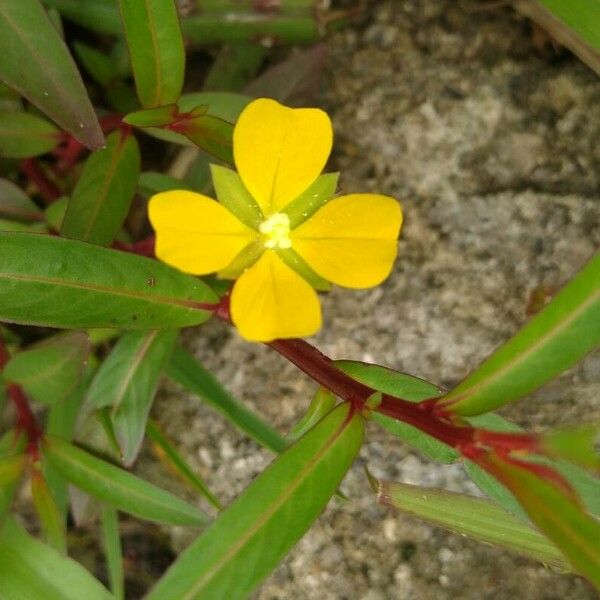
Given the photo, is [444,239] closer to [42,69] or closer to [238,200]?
[238,200]

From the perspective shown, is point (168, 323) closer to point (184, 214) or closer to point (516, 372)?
point (184, 214)

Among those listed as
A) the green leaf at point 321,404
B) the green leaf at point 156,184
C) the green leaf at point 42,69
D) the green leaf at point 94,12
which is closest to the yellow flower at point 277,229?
the green leaf at point 321,404

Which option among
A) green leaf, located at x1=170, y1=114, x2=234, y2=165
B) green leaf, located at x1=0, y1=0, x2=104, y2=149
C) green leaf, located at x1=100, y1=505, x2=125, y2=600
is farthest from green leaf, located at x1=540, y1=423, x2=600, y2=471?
green leaf, located at x1=100, y1=505, x2=125, y2=600

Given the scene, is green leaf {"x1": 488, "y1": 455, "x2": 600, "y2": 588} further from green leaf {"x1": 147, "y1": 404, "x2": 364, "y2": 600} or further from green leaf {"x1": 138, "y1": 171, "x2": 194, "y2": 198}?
green leaf {"x1": 138, "y1": 171, "x2": 194, "y2": 198}

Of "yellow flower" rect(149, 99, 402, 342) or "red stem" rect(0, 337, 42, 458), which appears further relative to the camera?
"red stem" rect(0, 337, 42, 458)

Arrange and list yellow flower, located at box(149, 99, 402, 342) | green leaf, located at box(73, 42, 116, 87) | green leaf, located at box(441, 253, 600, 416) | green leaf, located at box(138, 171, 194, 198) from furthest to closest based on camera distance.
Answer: green leaf, located at box(73, 42, 116, 87), green leaf, located at box(138, 171, 194, 198), yellow flower, located at box(149, 99, 402, 342), green leaf, located at box(441, 253, 600, 416)

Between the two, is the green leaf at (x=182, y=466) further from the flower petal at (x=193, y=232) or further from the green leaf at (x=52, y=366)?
the flower petal at (x=193, y=232)
